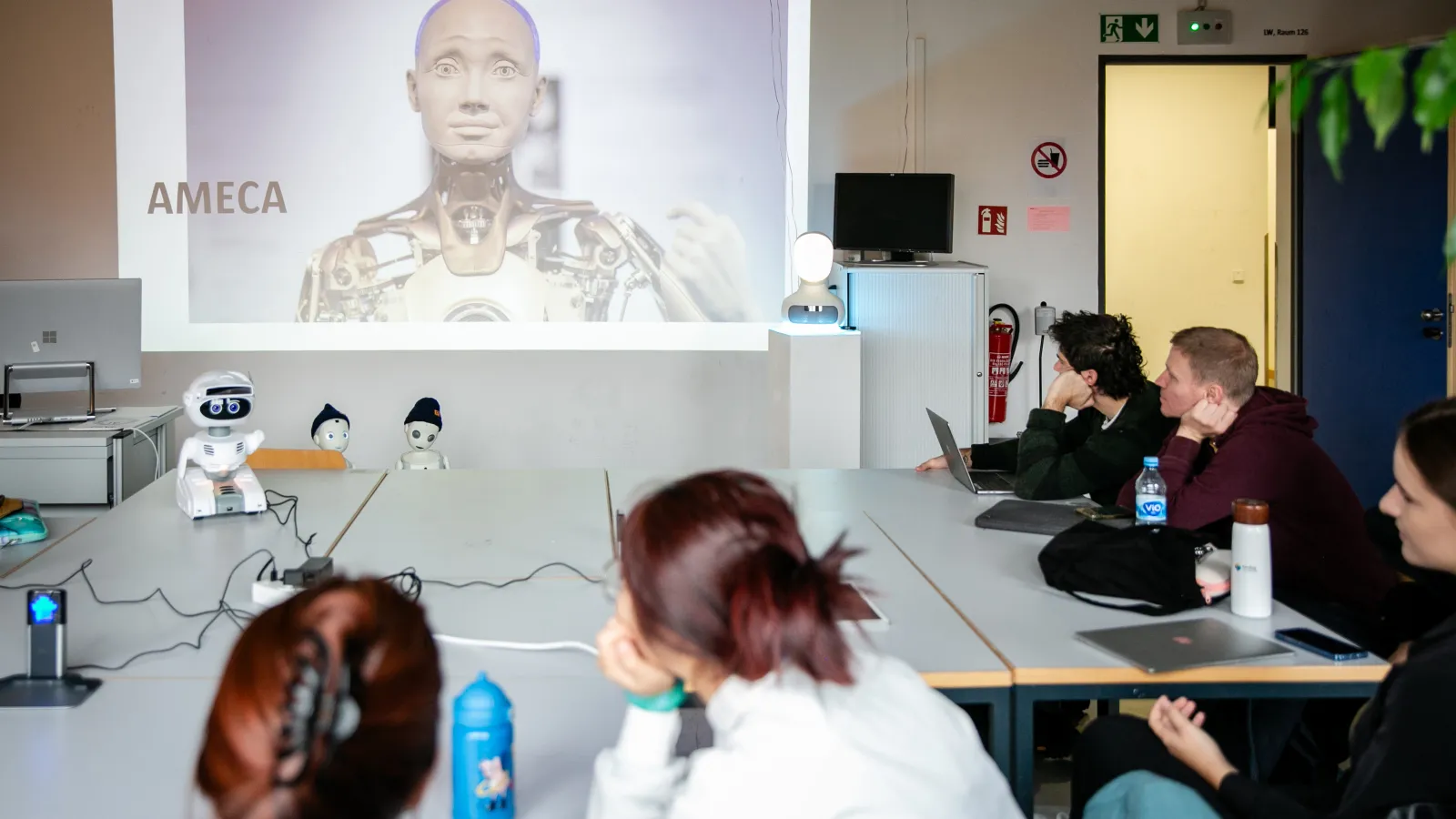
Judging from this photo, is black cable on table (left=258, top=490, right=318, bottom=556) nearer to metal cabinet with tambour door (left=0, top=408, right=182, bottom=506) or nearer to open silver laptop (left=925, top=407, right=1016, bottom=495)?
metal cabinet with tambour door (left=0, top=408, right=182, bottom=506)

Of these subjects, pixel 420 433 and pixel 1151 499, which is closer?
pixel 1151 499

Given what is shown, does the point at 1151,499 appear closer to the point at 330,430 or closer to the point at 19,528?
the point at 19,528

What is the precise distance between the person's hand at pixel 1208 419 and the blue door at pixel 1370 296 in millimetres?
3263

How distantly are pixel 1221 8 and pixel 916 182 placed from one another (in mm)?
1673

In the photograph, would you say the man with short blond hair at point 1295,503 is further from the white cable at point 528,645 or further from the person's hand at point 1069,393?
the white cable at point 528,645

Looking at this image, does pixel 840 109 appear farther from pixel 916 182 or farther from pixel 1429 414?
pixel 1429 414

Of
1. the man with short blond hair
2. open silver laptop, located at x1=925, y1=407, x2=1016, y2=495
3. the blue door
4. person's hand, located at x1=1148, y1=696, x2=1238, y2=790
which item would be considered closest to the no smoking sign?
the blue door

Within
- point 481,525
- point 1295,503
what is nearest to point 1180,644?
point 1295,503

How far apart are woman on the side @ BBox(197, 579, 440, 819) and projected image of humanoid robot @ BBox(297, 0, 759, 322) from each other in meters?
4.61

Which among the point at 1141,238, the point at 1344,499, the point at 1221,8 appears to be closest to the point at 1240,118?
the point at 1141,238

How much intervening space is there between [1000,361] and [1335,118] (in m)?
4.75

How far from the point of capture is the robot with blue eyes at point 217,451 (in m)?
2.88

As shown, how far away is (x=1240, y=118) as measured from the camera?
7.17 m

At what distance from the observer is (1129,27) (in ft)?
18.4
